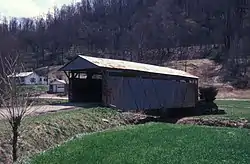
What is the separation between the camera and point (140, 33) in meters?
110

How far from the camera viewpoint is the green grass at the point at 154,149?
11.6 m

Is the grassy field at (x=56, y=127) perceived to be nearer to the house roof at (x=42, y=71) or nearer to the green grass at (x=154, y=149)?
the green grass at (x=154, y=149)

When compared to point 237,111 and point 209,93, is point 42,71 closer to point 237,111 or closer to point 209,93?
point 209,93

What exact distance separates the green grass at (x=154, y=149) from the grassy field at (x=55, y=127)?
69.6 inches

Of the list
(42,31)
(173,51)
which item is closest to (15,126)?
(173,51)

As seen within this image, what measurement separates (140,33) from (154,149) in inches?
3878

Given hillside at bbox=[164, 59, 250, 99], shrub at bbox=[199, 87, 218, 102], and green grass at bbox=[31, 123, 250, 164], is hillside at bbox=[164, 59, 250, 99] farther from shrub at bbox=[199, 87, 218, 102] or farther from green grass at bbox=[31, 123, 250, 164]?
green grass at bbox=[31, 123, 250, 164]

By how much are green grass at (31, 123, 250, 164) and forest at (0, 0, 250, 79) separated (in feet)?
187

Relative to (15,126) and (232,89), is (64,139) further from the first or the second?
(232,89)

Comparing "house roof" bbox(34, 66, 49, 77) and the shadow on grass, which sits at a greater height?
"house roof" bbox(34, 66, 49, 77)

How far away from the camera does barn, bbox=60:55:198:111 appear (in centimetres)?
2770

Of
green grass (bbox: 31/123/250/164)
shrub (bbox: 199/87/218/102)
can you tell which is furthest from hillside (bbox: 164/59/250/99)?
green grass (bbox: 31/123/250/164)

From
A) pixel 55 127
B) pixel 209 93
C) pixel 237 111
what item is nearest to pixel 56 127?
pixel 55 127

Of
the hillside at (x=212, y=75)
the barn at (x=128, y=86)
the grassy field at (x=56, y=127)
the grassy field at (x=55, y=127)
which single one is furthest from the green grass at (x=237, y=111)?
the hillside at (x=212, y=75)
